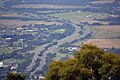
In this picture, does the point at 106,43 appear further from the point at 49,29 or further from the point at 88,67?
the point at 88,67

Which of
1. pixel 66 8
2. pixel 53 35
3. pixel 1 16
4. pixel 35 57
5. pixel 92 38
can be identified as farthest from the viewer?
pixel 66 8

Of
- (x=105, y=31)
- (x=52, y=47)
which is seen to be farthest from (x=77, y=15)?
(x=52, y=47)

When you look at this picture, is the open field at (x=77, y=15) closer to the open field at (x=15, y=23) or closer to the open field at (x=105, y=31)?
the open field at (x=15, y=23)

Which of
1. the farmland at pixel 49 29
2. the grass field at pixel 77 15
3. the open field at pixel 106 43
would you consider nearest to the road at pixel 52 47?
the farmland at pixel 49 29

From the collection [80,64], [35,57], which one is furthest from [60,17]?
[80,64]

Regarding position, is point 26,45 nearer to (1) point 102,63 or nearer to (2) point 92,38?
(2) point 92,38

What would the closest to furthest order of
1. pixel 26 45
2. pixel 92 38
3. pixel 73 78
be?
pixel 73 78 < pixel 26 45 < pixel 92 38
